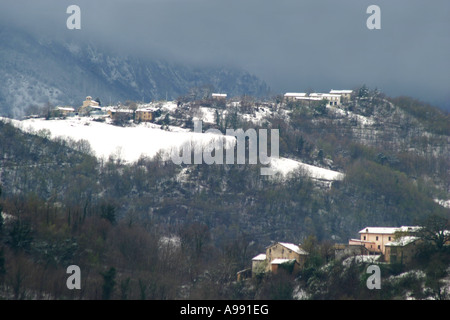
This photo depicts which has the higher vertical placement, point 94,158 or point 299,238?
point 94,158

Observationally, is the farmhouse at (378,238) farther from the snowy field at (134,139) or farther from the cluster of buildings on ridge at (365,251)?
the snowy field at (134,139)

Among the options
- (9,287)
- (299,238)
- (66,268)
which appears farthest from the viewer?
(299,238)

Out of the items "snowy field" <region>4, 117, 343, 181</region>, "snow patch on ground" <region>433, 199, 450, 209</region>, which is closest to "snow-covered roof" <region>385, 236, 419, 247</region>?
"snowy field" <region>4, 117, 343, 181</region>

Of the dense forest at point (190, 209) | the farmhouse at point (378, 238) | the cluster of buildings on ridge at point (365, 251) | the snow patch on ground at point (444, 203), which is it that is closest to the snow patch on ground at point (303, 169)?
the dense forest at point (190, 209)

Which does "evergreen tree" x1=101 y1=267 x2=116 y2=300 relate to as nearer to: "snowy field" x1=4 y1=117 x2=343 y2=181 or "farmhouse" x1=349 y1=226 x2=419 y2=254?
"farmhouse" x1=349 y1=226 x2=419 y2=254

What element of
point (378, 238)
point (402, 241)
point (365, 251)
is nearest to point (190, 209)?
point (378, 238)

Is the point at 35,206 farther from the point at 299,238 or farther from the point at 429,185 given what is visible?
the point at 429,185

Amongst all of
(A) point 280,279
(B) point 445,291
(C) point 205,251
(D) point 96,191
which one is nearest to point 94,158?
(D) point 96,191
